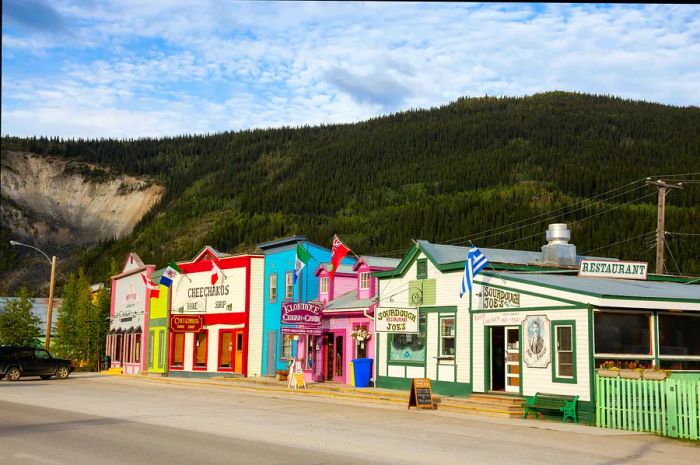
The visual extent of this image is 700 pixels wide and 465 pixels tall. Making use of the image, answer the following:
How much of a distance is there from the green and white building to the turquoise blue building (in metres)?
8.43

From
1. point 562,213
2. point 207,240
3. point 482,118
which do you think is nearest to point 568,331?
point 562,213

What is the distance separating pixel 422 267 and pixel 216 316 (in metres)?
18.3

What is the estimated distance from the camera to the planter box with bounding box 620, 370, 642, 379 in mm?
18656

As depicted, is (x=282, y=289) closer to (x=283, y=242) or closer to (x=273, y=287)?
(x=273, y=287)

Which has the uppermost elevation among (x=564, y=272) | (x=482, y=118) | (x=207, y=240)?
(x=482, y=118)

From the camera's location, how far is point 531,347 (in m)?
22.8

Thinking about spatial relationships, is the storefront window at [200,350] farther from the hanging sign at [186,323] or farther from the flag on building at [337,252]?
the flag on building at [337,252]

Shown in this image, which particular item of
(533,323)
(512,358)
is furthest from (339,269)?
(533,323)

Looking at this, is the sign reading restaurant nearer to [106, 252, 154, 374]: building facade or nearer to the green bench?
the green bench

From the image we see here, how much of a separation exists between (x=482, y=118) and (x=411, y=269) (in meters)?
159

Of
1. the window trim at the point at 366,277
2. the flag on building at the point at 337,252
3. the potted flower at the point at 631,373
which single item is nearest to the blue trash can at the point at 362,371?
the window trim at the point at 366,277

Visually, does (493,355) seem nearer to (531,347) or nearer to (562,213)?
(531,347)

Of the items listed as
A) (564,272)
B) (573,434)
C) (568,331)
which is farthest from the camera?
(564,272)

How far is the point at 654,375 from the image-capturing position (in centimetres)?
1805
